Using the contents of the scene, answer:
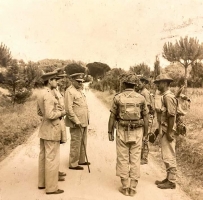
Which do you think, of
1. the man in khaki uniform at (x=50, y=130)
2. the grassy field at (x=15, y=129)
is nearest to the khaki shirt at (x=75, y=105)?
the man in khaki uniform at (x=50, y=130)

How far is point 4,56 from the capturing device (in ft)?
74.4

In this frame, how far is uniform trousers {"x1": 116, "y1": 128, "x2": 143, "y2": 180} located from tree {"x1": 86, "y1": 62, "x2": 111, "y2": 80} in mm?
35146

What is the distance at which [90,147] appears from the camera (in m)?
8.88

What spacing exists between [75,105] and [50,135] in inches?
65.1

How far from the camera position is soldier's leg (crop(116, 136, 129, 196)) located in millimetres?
5337

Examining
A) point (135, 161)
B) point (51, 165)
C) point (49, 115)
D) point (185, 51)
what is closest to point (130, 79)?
point (135, 161)

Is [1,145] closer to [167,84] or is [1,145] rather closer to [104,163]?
[104,163]

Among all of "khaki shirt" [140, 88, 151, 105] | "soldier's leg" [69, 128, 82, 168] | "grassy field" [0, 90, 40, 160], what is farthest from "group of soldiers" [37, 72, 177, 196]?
"grassy field" [0, 90, 40, 160]

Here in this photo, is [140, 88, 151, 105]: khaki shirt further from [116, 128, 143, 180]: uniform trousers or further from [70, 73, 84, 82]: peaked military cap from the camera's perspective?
[116, 128, 143, 180]: uniform trousers

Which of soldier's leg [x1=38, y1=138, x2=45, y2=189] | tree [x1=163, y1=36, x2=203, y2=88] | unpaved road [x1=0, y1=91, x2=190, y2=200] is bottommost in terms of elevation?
unpaved road [x1=0, y1=91, x2=190, y2=200]

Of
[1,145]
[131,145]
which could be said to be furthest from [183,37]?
[131,145]

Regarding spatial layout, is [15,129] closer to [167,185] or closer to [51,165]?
[51,165]

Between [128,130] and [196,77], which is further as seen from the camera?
[196,77]

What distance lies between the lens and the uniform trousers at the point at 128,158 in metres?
5.36
